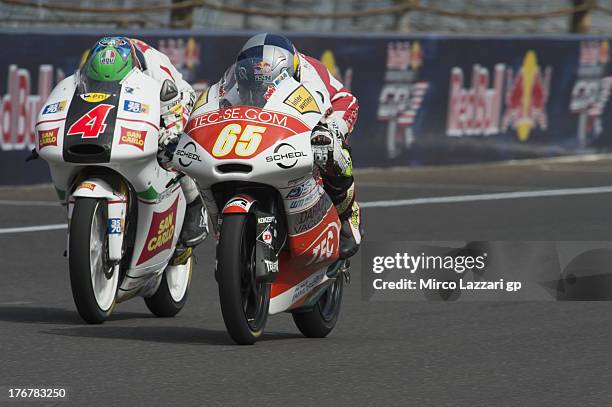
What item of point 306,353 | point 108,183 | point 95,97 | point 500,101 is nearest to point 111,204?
point 108,183

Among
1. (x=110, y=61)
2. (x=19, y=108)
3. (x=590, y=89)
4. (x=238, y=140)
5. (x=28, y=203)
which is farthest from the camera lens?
(x=590, y=89)

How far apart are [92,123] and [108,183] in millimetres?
308

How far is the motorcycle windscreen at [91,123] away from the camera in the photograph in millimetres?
7703

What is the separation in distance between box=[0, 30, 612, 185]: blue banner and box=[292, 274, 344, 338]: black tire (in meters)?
7.72

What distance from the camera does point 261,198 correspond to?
7203 mm

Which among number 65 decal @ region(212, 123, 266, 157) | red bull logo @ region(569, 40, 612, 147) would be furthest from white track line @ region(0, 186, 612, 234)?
number 65 decal @ region(212, 123, 266, 157)

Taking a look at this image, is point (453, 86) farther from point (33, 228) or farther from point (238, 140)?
point (238, 140)

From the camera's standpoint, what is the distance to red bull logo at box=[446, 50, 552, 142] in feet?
60.6

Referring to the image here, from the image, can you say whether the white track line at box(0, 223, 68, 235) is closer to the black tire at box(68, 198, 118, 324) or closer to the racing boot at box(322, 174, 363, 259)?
the black tire at box(68, 198, 118, 324)

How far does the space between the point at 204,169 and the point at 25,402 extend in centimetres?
161

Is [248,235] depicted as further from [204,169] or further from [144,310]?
[144,310]

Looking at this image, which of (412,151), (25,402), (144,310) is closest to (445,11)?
(412,151)

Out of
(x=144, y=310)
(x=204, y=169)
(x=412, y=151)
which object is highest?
(x=204, y=169)

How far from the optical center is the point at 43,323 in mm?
8094
